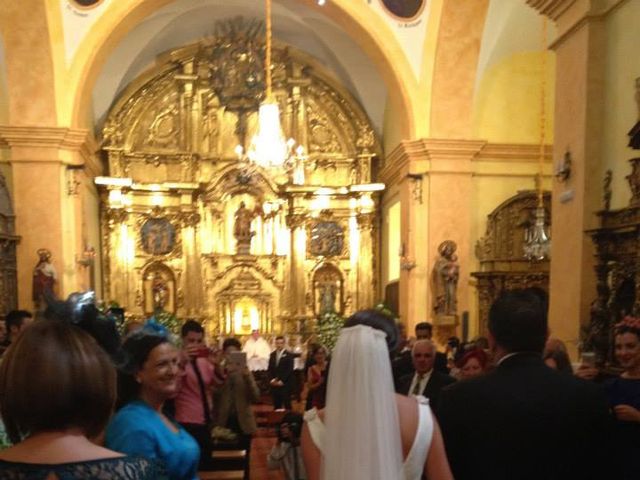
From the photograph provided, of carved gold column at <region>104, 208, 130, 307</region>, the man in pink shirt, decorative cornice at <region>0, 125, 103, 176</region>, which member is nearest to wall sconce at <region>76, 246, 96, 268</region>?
decorative cornice at <region>0, 125, 103, 176</region>

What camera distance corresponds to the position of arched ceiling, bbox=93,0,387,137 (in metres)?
15.9

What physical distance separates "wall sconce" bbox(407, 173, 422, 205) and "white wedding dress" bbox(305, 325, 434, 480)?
1029 centimetres

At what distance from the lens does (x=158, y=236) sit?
17.4 meters

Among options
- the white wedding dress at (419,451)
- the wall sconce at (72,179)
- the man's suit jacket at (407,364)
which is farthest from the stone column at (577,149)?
the wall sconce at (72,179)

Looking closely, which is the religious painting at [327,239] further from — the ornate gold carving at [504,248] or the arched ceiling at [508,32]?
the arched ceiling at [508,32]

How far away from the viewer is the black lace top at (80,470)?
1244 millimetres

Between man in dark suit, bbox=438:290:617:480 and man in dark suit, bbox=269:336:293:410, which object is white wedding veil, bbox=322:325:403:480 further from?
man in dark suit, bbox=269:336:293:410

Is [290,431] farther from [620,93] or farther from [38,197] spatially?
[38,197]

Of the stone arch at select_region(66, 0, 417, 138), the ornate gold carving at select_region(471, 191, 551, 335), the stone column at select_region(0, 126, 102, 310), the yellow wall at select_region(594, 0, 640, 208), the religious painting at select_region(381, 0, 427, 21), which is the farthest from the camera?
the ornate gold carving at select_region(471, 191, 551, 335)

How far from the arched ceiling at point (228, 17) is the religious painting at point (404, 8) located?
13.2 feet

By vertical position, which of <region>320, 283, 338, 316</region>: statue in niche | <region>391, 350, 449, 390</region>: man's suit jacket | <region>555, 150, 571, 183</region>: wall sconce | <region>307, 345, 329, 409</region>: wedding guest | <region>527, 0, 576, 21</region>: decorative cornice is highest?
<region>527, 0, 576, 21</region>: decorative cornice

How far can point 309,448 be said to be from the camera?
7.64ft

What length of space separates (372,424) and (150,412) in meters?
0.85

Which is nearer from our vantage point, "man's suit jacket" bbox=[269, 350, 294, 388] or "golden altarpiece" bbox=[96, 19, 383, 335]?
"man's suit jacket" bbox=[269, 350, 294, 388]
